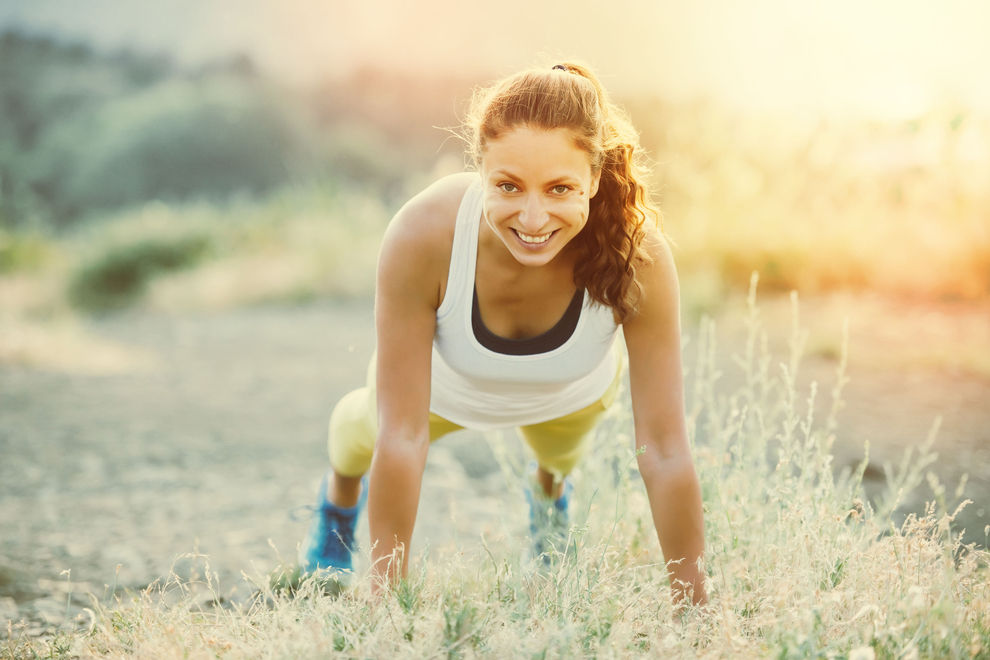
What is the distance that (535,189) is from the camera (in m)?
1.99

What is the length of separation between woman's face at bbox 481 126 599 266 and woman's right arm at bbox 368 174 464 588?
0.55 ft

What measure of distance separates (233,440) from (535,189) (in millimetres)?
3236

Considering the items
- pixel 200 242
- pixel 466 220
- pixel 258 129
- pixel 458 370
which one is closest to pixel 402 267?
pixel 466 220

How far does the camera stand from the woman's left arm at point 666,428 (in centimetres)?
218

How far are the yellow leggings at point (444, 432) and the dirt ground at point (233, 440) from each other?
10.7 inches

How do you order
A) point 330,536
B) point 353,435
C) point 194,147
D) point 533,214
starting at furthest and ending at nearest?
point 194,147
point 330,536
point 353,435
point 533,214

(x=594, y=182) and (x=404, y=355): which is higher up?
(x=594, y=182)

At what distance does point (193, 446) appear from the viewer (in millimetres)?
4629

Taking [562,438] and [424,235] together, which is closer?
[424,235]

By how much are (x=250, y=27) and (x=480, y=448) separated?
448 inches

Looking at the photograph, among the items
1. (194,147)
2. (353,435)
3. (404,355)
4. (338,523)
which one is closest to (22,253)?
(194,147)

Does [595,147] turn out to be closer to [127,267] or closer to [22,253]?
[127,267]

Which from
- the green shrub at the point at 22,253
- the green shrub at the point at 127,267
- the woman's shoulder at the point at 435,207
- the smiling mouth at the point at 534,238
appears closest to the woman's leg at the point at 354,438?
the woman's shoulder at the point at 435,207

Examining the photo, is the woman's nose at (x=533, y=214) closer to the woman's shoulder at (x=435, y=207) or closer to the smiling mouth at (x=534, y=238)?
the smiling mouth at (x=534, y=238)
